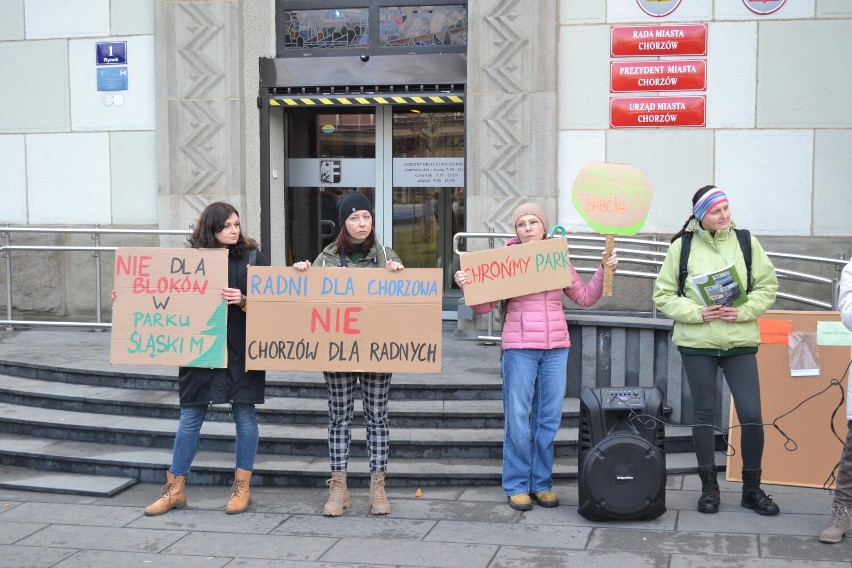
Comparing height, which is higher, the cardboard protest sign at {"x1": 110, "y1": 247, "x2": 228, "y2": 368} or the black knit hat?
the black knit hat

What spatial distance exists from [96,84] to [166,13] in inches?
44.5

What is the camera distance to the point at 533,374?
629 cm

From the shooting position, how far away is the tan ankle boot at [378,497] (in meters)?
6.28

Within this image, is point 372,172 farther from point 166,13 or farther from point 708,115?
point 708,115

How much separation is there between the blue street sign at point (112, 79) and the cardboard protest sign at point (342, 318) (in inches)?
227

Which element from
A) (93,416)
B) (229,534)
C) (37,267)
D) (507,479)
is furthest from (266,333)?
(37,267)

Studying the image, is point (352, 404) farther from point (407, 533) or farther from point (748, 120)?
point (748, 120)

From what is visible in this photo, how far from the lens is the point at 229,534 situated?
5988mm

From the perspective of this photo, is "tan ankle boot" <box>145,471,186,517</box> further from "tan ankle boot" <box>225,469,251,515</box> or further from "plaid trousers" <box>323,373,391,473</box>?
"plaid trousers" <box>323,373,391,473</box>

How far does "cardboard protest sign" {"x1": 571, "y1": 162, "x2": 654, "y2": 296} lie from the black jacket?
2.11 m

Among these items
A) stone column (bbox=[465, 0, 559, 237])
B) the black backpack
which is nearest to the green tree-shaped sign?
the black backpack

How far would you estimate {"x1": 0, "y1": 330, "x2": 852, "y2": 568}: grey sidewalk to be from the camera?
5.47 metres

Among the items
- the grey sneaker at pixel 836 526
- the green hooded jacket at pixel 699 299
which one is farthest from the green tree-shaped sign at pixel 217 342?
the grey sneaker at pixel 836 526

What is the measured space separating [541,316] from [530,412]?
0.61 m
